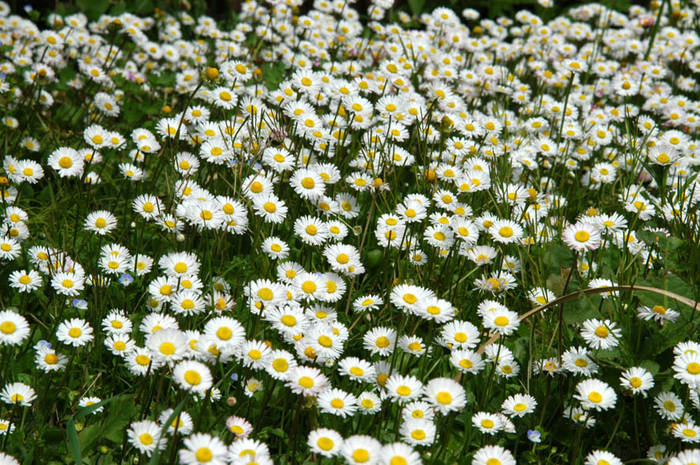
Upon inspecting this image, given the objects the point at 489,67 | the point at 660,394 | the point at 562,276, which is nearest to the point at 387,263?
the point at 562,276

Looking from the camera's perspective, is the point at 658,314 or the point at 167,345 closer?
the point at 167,345

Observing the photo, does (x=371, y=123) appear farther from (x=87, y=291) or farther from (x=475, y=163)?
(x=87, y=291)

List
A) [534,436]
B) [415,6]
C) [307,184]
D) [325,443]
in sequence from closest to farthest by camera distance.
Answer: [325,443] → [534,436] → [307,184] → [415,6]

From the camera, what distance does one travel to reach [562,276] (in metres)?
2.39

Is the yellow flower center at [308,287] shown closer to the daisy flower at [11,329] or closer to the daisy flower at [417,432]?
the daisy flower at [417,432]

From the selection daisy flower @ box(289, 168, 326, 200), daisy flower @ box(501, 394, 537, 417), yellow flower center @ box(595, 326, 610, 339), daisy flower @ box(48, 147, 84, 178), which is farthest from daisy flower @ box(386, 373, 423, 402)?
daisy flower @ box(48, 147, 84, 178)

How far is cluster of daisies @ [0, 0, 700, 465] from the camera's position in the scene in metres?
1.97

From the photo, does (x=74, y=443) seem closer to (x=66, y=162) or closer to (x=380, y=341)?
(x=380, y=341)

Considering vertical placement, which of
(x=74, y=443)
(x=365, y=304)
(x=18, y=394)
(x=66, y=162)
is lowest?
(x=74, y=443)

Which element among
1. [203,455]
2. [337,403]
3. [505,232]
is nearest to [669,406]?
[505,232]

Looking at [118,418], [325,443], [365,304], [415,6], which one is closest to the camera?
[325,443]

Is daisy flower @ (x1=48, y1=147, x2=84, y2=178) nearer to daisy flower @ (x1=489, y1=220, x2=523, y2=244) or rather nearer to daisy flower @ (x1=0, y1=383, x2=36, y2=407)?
daisy flower @ (x1=0, y1=383, x2=36, y2=407)

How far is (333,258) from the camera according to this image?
101 inches

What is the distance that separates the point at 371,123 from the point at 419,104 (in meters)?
0.43
